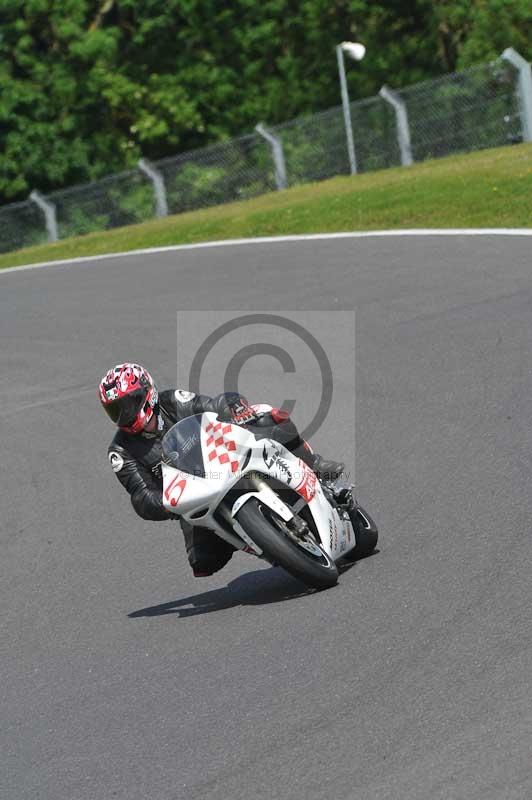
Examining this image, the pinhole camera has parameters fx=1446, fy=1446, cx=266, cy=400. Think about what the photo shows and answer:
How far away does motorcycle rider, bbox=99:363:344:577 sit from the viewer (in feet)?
24.2

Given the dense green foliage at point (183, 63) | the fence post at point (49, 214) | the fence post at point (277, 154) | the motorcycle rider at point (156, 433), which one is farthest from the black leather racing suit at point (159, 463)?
the dense green foliage at point (183, 63)

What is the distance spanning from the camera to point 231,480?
6.92m

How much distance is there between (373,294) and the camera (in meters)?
15.7

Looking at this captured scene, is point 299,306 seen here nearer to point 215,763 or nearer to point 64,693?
point 64,693

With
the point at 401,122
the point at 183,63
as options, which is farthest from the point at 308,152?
the point at 183,63

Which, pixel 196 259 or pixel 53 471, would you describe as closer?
pixel 53 471

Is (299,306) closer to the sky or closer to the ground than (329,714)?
closer to the sky

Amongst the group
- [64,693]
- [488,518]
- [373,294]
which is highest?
[373,294]

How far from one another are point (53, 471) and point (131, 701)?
546 centimetres

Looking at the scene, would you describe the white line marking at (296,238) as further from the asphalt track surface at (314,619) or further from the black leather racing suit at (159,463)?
the black leather racing suit at (159,463)

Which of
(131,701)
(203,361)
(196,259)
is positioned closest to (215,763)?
(131,701)

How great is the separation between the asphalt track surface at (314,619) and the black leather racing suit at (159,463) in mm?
285

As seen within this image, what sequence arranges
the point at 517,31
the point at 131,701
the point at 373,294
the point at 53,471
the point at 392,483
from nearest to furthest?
1. the point at 131,701
2. the point at 392,483
3. the point at 53,471
4. the point at 373,294
5. the point at 517,31

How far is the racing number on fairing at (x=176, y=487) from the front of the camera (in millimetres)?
7035
